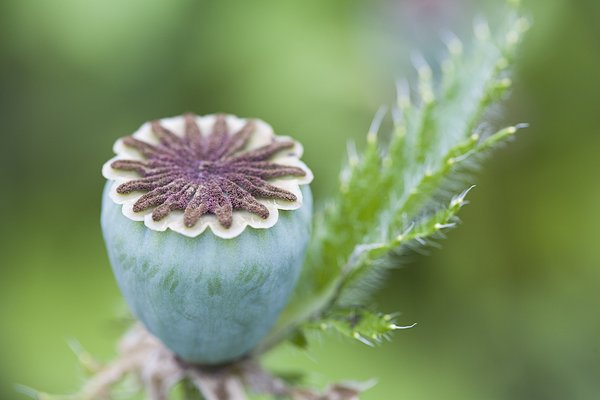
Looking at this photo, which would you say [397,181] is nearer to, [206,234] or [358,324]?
[358,324]

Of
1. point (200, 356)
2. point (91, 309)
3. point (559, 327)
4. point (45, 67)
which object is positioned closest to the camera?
point (200, 356)

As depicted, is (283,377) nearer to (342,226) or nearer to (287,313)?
(287,313)

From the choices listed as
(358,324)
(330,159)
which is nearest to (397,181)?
(358,324)

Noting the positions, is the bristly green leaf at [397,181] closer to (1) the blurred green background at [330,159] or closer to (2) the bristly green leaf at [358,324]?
(2) the bristly green leaf at [358,324]

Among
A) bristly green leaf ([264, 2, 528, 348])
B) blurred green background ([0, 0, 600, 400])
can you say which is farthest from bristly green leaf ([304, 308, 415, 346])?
blurred green background ([0, 0, 600, 400])

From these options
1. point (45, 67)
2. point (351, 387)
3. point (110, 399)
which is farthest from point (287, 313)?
point (45, 67)
